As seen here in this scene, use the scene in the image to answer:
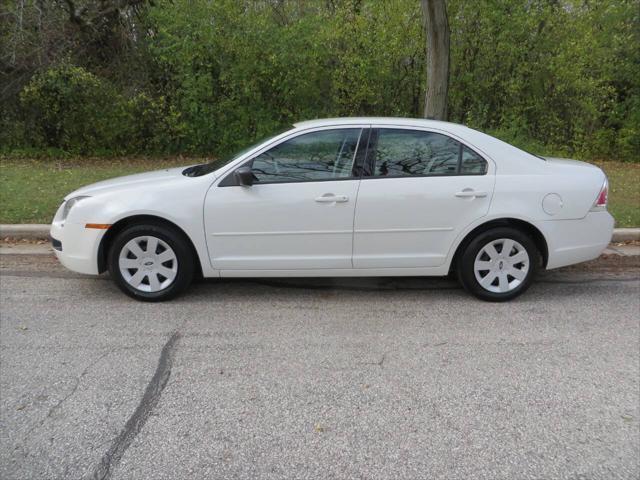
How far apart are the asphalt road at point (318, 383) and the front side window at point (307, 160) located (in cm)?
113

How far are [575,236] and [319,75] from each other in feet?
28.2

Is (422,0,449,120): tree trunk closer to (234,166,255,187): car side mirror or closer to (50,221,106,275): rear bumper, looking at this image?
(234,166,255,187): car side mirror

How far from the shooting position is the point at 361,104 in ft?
42.8

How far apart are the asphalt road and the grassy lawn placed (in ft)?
7.69

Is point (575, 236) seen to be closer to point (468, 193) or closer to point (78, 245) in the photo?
point (468, 193)

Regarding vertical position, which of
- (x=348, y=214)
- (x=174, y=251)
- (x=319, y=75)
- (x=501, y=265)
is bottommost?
(x=501, y=265)

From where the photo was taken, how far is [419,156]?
4969 mm

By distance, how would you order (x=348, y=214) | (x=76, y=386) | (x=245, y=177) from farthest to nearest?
(x=348, y=214) → (x=245, y=177) → (x=76, y=386)

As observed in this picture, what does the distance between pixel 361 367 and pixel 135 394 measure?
1450 mm

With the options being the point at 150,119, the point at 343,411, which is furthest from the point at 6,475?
the point at 150,119

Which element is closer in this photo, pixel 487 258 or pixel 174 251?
pixel 174 251

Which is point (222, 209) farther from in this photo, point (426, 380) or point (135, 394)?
point (426, 380)

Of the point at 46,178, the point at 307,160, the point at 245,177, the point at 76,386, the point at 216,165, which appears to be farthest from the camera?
the point at 46,178

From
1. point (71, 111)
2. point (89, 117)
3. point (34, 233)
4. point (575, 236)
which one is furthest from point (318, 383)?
point (71, 111)
